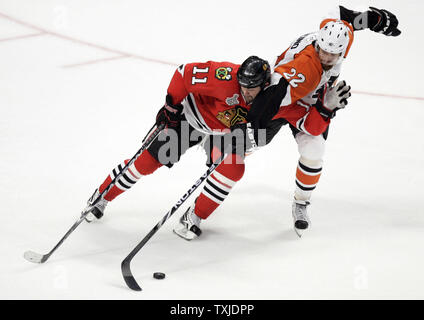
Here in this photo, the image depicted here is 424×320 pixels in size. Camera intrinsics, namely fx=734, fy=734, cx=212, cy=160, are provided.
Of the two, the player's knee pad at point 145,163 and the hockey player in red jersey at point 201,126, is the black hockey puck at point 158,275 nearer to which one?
the hockey player in red jersey at point 201,126

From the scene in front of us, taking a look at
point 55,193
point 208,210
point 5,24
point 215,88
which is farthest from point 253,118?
point 5,24

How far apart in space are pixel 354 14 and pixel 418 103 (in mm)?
2013

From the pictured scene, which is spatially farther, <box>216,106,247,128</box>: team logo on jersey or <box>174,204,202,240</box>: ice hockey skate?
<box>174,204,202,240</box>: ice hockey skate

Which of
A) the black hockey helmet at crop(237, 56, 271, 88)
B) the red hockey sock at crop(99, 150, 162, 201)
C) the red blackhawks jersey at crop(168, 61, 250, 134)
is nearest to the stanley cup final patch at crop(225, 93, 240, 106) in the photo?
the red blackhawks jersey at crop(168, 61, 250, 134)

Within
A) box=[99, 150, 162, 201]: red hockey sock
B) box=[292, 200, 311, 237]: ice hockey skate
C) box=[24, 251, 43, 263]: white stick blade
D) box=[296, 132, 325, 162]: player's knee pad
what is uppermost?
box=[296, 132, 325, 162]: player's knee pad

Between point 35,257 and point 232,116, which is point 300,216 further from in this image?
point 35,257

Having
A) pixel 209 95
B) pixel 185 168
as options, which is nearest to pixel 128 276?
pixel 209 95

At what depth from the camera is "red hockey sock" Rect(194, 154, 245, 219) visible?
3.87 meters

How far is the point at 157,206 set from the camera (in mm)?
4414

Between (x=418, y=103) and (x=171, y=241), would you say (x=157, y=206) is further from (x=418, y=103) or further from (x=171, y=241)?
(x=418, y=103)

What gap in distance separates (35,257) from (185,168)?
1549 mm

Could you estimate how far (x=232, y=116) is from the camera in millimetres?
3855

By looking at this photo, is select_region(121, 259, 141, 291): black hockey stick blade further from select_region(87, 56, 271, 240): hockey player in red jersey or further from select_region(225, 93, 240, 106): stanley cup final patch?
select_region(225, 93, 240, 106): stanley cup final patch

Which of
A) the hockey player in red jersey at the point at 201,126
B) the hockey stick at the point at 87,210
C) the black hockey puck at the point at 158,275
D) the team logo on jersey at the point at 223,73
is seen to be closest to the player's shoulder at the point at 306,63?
the hockey player in red jersey at the point at 201,126
